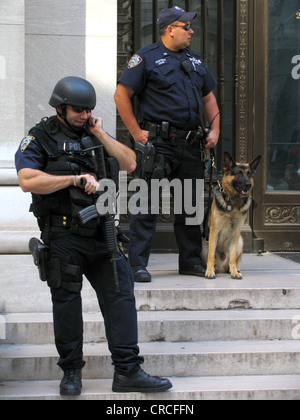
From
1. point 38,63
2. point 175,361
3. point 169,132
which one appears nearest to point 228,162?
point 169,132

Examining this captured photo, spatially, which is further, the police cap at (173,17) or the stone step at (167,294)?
the police cap at (173,17)

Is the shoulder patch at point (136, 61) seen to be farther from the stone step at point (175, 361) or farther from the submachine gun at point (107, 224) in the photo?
the stone step at point (175, 361)

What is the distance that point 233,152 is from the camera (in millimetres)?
7109

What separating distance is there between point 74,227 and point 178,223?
2200 mm

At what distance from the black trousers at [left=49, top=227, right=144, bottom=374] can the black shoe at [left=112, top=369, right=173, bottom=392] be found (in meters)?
0.05

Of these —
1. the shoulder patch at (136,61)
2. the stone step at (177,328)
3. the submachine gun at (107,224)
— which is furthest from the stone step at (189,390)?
the shoulder patch at (136,61)

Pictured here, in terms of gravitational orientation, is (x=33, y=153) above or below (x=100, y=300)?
above

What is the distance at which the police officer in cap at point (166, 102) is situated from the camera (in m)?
5.45

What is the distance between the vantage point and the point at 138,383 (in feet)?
12.7

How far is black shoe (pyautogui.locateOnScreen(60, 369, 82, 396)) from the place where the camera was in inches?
153

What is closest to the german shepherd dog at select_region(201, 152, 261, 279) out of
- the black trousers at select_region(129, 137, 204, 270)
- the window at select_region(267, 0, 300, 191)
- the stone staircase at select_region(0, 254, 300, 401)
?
the black trousers at select_region(129, 137, 204, 270)

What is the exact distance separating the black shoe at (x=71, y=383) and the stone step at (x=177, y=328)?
77 centimetres

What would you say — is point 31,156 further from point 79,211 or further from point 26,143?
point 79,211
